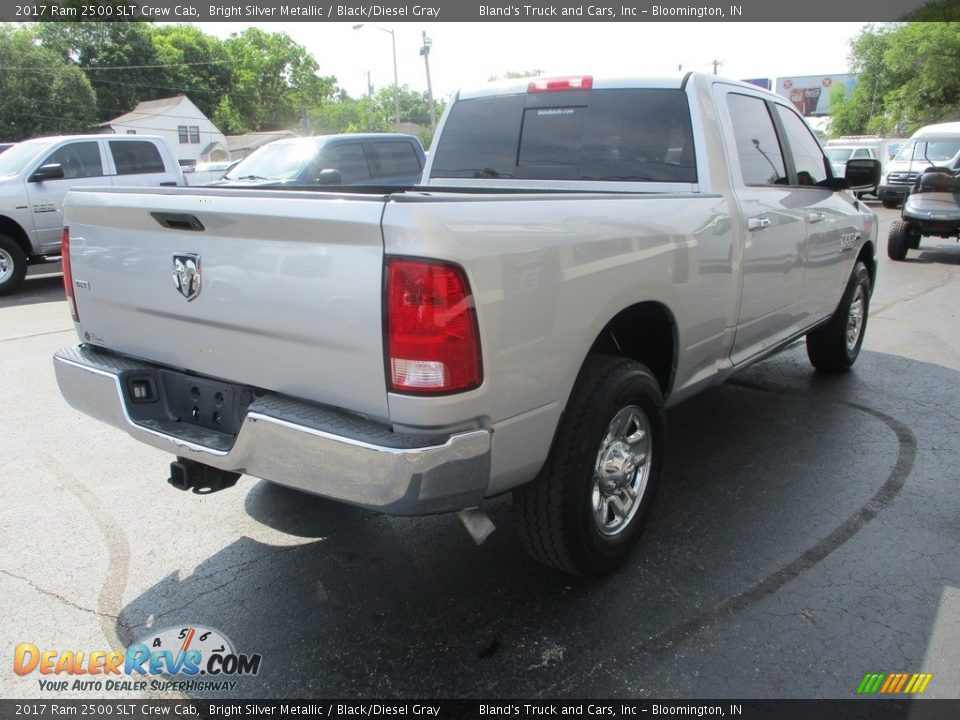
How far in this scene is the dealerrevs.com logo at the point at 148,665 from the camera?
98.4 inches

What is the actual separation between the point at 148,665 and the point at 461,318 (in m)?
1.65

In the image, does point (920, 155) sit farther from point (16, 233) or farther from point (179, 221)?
point (179, 221)

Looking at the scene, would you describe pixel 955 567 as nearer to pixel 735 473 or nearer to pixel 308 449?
pixel 735 473

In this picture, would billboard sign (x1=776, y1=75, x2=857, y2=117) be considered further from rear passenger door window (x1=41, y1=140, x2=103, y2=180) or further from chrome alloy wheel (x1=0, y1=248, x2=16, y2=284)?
chrome alloy wheel (x1=0, y1=248, x2=16, y2=284)

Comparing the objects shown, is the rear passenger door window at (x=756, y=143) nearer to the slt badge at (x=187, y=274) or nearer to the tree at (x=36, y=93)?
the slt badge at (x=187, y=274)

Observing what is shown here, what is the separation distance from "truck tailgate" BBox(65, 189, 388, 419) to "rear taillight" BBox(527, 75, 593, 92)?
2.11 meters

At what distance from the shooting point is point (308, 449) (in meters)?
2.25

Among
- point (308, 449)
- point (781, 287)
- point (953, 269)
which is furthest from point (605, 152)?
point (953, 269)

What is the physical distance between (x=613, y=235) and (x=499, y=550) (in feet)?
4.80

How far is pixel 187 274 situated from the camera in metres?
2.62

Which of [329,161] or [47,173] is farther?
[329,161]

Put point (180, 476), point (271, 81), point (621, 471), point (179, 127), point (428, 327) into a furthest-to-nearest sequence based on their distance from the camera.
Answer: point (271, 81)
point (179, 127)
point (621, 471)
point (180, 476)
point (428, 327)

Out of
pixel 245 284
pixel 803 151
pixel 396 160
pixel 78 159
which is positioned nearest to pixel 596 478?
pixel 245 284

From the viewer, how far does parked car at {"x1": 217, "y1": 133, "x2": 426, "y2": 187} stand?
10.2 m
